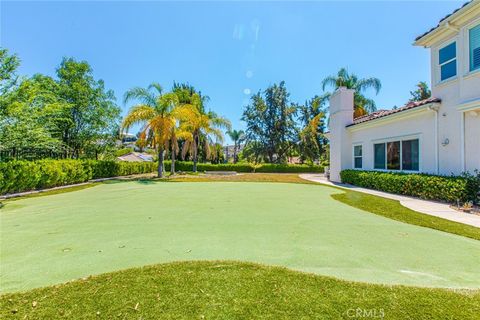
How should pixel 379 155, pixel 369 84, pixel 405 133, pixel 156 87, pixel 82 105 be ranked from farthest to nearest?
pixel 369 84, pixel 156 87, pixel 82 105, pixel 379 155, pixel 405 133

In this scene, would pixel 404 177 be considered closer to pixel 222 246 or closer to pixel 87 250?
pixel 222 246

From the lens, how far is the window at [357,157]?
613 inches

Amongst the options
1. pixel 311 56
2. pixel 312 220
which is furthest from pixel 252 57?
pixel 312 220

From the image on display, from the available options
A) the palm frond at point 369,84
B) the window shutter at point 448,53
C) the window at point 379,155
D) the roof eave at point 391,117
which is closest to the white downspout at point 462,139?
the roof eave at point 391,117

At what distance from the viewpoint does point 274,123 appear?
3972 cm

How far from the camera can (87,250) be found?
14.1 ft

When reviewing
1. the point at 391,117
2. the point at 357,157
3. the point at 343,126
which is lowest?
the point at 357,157

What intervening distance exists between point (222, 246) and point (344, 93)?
15218mm

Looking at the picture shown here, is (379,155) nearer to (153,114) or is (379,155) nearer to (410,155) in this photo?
(410,155)

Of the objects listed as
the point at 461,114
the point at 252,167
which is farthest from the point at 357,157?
the point at 252,167

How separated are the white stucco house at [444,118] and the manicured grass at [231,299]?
867 cm

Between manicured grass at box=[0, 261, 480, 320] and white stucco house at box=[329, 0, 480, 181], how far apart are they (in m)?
8.67

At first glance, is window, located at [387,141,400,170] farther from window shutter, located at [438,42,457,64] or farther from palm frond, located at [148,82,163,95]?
palm frond, located at [148,82,163,95]

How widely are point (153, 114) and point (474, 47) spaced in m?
18.8
